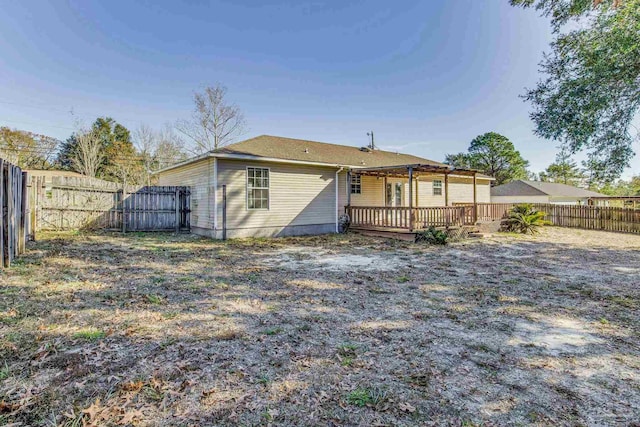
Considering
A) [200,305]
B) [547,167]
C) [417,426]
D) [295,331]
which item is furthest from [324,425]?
[547,167]

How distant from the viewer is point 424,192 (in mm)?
17594

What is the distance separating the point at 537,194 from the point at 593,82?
25404 mm

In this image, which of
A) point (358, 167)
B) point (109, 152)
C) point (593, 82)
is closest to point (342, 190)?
point (358, 167)

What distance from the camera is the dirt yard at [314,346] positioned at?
211 cm

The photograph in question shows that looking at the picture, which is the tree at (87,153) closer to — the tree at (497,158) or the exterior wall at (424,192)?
the exterior wall at (424,192)

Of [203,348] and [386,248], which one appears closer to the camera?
[203,348]

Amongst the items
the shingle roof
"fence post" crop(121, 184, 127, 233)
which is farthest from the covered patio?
"fence post" crop(121, 184, 127, 233)

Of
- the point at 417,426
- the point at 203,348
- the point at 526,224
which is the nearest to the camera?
the point at 417,426

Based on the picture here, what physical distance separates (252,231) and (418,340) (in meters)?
9.01

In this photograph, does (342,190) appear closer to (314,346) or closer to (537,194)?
(314,346)

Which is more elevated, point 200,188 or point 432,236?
point 200,188

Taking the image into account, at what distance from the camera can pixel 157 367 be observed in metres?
A: 2.64

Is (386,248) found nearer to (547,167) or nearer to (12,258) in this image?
(12,258)

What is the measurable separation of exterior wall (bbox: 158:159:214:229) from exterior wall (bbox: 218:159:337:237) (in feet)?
1.88
